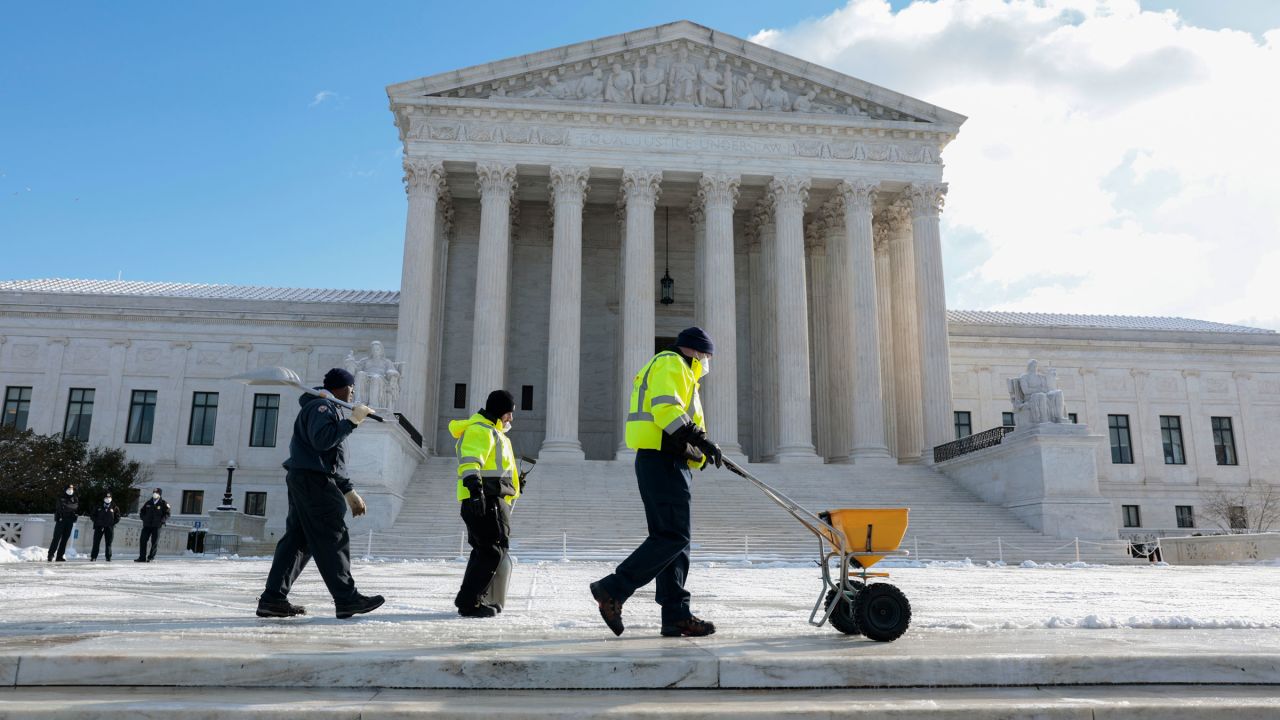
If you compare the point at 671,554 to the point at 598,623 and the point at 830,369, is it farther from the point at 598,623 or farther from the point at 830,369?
the point at 830,369

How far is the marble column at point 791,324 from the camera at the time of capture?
3494 cm

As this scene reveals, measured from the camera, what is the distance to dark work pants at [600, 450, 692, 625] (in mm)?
6027

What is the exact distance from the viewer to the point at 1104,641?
571 cm

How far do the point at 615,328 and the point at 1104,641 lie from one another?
3708cm

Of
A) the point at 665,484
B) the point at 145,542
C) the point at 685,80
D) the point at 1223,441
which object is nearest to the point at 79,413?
the point at 145,542

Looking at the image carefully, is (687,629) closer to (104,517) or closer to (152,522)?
(152,522)

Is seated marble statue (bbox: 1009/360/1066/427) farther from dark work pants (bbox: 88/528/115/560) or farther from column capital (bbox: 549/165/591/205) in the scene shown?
dark work pants (bbox: 88/528/115/560)

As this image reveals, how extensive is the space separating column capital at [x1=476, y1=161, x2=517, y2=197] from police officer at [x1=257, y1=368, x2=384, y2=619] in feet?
98.0

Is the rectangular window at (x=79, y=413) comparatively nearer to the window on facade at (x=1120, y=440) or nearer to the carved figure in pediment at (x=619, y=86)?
the carved figure in pediment at (x=619, y=86)

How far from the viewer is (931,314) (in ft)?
121

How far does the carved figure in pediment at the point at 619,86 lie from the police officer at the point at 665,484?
32.7m

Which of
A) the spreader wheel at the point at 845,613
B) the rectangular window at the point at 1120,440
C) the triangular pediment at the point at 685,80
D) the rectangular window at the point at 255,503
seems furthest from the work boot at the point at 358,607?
the rectangular window at the point at 1120,440

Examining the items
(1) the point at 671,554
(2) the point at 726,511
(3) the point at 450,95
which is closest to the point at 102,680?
(1) the point at 671,554

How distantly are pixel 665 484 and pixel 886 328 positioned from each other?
1399 inches
